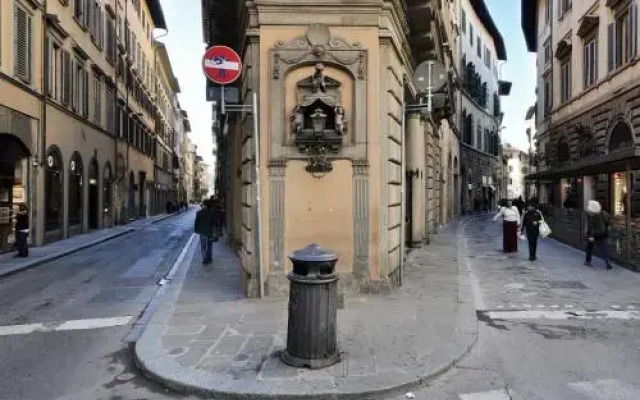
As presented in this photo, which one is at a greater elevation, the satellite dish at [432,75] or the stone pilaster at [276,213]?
the satellite dish at [432,75]

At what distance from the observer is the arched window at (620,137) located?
1878 centimetres

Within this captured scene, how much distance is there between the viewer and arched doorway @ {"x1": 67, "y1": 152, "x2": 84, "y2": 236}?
22875 millimetres

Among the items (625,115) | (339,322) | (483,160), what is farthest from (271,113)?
(483,160)

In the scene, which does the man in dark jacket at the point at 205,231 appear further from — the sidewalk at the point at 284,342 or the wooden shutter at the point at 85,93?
the wooden shutter at the point at 85,93

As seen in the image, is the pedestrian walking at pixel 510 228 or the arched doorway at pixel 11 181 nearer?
the pedestrian walking at pixel 510 228

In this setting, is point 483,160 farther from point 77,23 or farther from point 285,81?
point 285,81

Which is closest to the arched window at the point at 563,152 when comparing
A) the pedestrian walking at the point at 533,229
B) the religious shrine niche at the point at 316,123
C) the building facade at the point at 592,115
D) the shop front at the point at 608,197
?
the building facade at the point at 592,115

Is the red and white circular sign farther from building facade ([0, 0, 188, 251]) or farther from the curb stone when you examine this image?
building facade ([0, 0, 188, 251])

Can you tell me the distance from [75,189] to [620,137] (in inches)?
820

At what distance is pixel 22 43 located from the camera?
57.5 ft

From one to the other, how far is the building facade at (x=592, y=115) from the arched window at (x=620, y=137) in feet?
0.11

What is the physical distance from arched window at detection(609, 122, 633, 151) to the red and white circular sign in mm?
15273

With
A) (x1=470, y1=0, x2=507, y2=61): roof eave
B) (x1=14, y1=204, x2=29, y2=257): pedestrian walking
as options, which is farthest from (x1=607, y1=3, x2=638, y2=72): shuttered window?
(x1=470, y1=0, x2=507, y2=61): roof eave

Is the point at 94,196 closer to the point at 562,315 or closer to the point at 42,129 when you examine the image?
the point at 42,129
